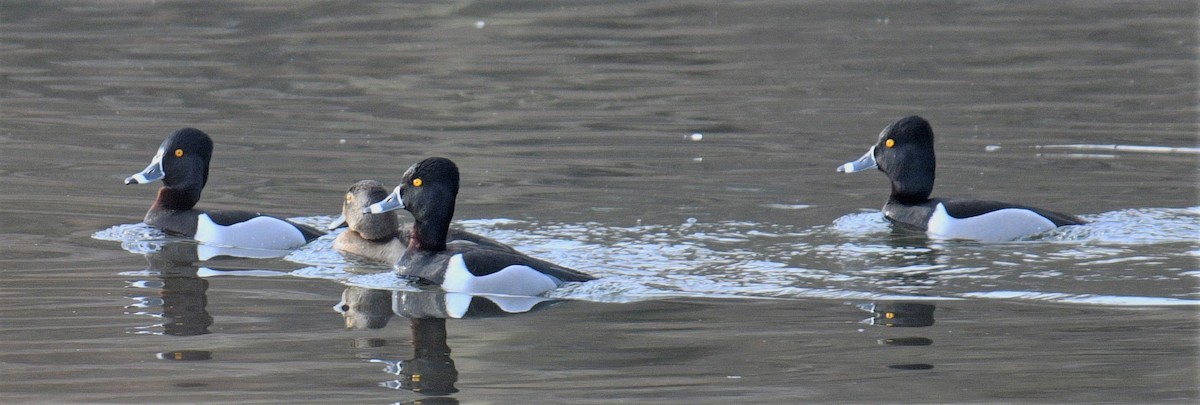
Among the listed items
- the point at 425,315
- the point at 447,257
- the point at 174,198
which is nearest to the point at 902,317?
the point at 425,315

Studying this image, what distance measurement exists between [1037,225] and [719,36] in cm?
1434

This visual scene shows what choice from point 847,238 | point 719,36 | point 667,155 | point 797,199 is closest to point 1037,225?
point 847,238

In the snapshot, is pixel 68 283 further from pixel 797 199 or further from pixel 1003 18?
pixel 1003 18

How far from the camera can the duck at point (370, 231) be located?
11195mm

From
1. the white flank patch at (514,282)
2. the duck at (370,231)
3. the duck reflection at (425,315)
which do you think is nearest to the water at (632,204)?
the duck reflection at (425,315)

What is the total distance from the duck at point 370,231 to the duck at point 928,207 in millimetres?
3224

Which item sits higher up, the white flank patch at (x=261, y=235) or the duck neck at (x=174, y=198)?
the duck neck at (x=174, y=198)

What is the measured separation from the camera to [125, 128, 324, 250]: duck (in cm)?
1148

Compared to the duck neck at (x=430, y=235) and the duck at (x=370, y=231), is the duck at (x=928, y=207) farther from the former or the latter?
the duck neck at (x=430, y=235)

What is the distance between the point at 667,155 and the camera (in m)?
15.5

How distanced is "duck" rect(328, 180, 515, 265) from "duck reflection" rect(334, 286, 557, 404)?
43.6 inches

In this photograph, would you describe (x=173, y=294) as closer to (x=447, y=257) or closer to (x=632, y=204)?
(x=447, y=257)

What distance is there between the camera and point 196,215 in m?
11.9

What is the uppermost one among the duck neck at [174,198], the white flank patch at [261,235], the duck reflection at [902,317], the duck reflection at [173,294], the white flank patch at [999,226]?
the duck neck at [174,198]
